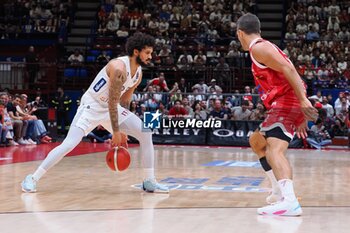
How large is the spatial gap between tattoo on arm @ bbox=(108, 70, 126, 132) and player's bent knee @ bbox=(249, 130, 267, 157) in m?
1.41

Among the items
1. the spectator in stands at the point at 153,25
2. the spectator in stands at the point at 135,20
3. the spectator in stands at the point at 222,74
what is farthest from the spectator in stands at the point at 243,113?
the spectator in stands at the point at 135,20

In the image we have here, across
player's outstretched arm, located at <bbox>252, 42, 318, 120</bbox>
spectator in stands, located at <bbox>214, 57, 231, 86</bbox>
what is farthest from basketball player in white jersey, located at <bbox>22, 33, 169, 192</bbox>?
spectator in stands, located at <bbox>214, 57, 231, 86</bbox>

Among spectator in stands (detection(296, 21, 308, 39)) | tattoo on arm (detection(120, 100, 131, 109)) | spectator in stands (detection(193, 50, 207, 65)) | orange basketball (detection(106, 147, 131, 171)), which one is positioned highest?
spectator in stands (detection(296, 21, 308, 39))

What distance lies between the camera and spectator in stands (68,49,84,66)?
2336 centimetres

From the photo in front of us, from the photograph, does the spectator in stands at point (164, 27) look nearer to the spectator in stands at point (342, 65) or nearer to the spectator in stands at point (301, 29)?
the spectator in stands at point (301, 29)

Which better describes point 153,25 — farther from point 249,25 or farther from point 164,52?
point 249,25

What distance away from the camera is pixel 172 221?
5.17 metres

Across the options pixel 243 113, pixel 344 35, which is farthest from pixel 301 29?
pixel 243 113

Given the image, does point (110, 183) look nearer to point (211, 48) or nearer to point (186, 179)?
point (186, 179)

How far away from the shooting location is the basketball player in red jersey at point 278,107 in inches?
219

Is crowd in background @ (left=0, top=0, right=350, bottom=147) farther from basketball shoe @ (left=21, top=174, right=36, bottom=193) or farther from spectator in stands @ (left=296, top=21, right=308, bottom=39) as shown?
basketball shoe @ (left=21, top=174, right=36, bottom=193)

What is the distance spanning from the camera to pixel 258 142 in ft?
19.9

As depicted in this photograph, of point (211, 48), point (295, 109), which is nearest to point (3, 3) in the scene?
point (211, 48)

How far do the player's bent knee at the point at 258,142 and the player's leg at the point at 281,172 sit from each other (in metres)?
0.19
